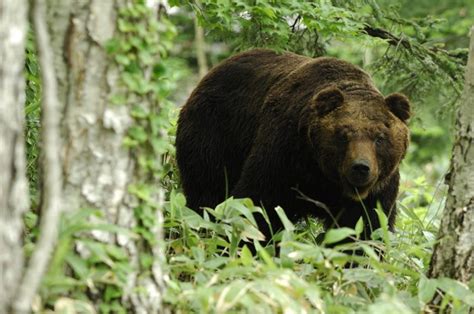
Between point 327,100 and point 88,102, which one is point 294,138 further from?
point 88,102

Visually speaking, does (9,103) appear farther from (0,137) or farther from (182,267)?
(182,267)

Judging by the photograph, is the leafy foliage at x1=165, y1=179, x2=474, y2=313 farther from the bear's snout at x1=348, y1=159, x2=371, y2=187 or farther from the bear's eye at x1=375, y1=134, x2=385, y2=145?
the bear's eye at x1=375, y1=134, x2=385, y2=145

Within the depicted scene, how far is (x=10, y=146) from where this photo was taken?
2.71m

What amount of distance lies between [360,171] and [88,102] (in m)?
2.70

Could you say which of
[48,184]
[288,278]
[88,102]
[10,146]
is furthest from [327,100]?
[10,146]

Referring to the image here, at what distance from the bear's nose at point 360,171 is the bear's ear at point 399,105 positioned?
2.19ft

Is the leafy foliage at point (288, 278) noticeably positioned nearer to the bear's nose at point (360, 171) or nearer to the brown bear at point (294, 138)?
the bear's nose at point (360, 171)

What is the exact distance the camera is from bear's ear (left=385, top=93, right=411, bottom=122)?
5906mm

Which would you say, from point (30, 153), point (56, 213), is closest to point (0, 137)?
point (56, 213)

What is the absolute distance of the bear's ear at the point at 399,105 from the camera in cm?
591

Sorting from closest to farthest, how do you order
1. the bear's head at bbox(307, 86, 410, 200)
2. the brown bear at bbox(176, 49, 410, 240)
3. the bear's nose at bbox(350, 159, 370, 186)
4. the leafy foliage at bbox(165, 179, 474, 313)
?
the leafy foliage at bbox(165, 179, 474, 313) < the bear's nose at bbox(350, 159, 370, 186) < the bear's head at bbox(307, 86, 410, 200) < the brown bear at bbox(176, 49, 410, 240)

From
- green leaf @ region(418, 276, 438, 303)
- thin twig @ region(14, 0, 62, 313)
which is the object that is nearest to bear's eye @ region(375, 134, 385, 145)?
green leaf @ region(418, 276, 438, 303)

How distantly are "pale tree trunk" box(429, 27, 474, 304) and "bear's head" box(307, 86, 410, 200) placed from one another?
1450 mm

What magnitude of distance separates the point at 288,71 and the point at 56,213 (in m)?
4.06
